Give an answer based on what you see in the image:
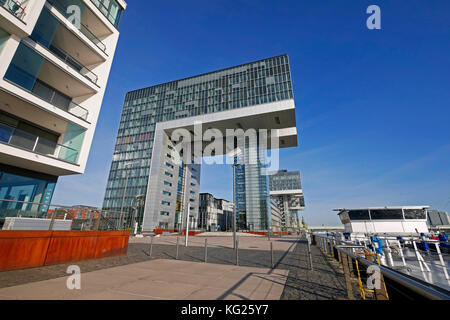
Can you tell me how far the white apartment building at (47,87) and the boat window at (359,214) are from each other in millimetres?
35004

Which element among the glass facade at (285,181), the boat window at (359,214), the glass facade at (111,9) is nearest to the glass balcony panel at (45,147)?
the glass facade at (111,9)

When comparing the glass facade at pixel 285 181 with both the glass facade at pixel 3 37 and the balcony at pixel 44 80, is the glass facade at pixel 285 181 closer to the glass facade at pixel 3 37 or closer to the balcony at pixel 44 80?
the balcony at pixel 44 80

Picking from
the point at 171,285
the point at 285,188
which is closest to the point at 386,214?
the point at 171,285

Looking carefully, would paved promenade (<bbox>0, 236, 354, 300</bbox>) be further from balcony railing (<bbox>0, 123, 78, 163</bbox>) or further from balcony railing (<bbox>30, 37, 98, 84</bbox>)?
balcony railing (<bbox>30, 37, 98, 84</bbox>)

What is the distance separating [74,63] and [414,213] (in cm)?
4317

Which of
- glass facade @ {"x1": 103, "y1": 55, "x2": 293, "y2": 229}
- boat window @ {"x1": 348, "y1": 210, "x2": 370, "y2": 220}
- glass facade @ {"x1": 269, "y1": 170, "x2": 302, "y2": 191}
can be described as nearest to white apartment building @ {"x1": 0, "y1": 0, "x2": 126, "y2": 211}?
glass facade @ {"x1": 103, "y1": 55, "x2": 293, "y2": 229}

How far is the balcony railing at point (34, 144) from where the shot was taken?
33.6 feet

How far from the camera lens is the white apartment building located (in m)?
10.4

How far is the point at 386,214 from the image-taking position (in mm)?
27844

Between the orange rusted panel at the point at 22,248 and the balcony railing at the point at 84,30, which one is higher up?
the balcony railing at the point at 84,30

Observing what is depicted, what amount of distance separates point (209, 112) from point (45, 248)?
1735 inches

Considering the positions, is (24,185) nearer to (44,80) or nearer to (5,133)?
(5,133)
